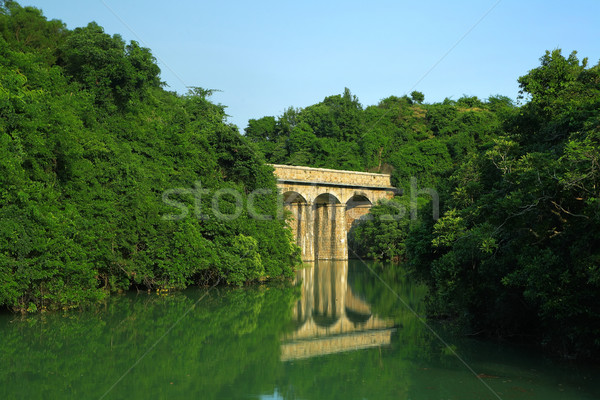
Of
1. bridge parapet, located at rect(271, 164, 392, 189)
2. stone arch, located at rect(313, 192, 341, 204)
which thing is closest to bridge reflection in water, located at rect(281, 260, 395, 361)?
bridge parapet, located at rect(271, 164, 392, 189)

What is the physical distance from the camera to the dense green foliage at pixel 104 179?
1490 centimetres

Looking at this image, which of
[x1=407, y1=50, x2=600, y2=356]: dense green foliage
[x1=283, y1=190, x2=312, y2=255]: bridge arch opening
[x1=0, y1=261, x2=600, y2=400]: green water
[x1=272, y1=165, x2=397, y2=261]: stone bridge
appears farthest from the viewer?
[x1=283, y1=190, x2=312, y2=255]: bridge arch opening

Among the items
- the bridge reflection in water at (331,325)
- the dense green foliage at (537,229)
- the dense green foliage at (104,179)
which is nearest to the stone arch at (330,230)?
the dense green foliage at (104,179)

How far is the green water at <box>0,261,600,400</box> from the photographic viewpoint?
30.7 feet

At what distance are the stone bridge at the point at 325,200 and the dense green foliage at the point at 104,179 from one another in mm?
12706

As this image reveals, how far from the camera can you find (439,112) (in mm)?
54406

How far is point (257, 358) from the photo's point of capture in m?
11.9

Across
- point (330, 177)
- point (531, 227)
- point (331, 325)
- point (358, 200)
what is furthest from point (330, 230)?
point (531, 227)

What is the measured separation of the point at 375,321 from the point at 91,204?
8.33m

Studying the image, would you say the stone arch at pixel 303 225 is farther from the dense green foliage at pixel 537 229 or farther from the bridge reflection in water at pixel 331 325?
the dense green foliage at pixel 537 229

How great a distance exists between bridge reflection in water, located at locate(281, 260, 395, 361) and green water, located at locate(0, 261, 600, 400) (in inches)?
1.2

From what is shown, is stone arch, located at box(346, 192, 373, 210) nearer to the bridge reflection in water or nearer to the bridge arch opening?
the bridge arch opening

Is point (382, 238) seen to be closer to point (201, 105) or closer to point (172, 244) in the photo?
point (201, 105)

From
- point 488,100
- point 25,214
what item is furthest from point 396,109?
point 25,214
